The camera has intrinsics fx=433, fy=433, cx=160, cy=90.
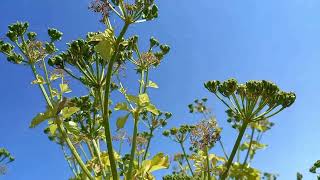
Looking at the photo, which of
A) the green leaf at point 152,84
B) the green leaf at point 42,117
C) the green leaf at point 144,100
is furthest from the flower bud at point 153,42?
the green leaf at point 42,117

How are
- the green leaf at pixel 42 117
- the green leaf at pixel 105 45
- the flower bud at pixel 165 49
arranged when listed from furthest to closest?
the flower bud at pixel 165 49 → the green leaf at pixel 42 117 → the green leaf at pixel 105 45

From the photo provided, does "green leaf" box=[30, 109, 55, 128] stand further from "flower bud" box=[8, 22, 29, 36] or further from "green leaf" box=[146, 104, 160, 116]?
"flower bud" box=[8, 22, 29, 36]

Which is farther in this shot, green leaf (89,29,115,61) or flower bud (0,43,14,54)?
flower bud (0,43,14,54)

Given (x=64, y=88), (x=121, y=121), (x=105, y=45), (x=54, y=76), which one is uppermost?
(x=54, y=76)

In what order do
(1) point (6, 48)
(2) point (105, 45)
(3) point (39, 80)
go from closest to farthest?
(2) point (105, 45) < (3) point (39, 80) < (1) point (6, 48)

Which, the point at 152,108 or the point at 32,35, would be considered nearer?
→ the point at 152,108

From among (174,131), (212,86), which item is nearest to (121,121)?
(212,86)

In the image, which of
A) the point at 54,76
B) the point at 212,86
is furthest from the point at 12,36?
the point at 212,86

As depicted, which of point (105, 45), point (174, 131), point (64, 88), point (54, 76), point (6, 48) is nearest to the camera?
point (105, 45)

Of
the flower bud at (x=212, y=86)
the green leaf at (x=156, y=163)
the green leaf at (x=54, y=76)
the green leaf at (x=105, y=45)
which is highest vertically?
the green leaf at (x=54, y=76)

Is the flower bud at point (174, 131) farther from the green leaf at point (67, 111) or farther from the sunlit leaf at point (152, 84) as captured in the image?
the green leaf at point (67, 111)

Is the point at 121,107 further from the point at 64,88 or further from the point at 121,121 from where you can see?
the point at 64,88

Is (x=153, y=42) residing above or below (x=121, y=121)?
above

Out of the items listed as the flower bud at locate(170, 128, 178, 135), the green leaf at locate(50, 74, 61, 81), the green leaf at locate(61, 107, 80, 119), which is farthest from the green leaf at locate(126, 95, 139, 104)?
the flower bud at locate(170, 128, 178, 135)
